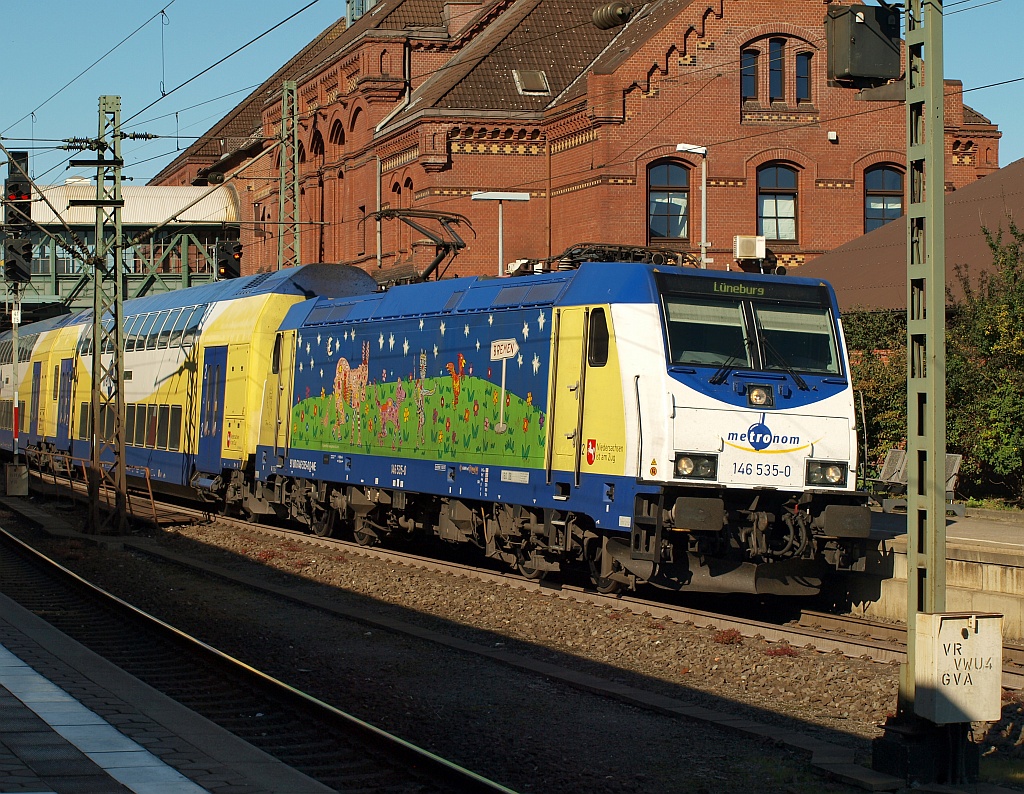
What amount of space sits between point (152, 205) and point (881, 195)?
4141cm

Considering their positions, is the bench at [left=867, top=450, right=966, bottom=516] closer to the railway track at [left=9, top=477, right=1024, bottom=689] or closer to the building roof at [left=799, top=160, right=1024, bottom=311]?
the building roof at [left=799, top=160, right=1024, bottom=311]

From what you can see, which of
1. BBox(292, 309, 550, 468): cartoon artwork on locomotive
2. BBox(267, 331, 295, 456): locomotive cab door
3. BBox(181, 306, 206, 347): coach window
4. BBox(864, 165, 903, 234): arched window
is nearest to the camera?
BBox(292, 309, 550, 468): cartoon artwork on locomotive

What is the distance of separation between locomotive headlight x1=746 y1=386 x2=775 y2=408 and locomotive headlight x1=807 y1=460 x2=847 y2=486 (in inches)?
29.7

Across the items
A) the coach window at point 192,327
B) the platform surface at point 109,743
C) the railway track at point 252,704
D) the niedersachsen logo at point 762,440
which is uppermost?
the coach window at point 192,327

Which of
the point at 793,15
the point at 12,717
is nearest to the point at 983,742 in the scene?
the point at 12,717

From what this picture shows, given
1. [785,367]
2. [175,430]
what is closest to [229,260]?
[175,430]

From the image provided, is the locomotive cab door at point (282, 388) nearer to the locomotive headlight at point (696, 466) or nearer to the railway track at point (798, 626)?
the railway track at point (798, 626)

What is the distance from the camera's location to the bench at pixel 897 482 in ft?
65.6

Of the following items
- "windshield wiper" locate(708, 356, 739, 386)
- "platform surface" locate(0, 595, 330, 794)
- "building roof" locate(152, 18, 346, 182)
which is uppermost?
"building roof" locate(152, 18, 346, 182)

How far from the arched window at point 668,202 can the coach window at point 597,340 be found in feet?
83.8

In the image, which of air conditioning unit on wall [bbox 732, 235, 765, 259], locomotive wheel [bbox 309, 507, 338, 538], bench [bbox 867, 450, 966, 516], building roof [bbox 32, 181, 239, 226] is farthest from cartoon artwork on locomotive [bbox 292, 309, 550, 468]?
building roof [bbox 32, 181, 239, 226]

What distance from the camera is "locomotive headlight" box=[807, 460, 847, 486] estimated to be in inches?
552

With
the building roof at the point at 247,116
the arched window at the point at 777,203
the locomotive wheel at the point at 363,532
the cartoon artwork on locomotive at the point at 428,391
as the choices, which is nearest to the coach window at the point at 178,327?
the cartoon artwork on locomotive at the point at 428,391

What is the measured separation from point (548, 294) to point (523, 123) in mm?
27451
